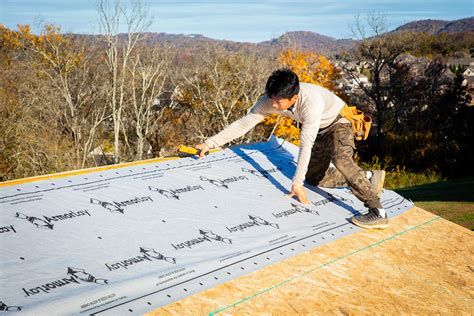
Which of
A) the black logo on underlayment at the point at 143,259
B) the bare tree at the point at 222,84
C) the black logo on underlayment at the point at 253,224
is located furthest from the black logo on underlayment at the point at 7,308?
the bare tree at the point at 222,84

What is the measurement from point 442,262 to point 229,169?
2336 millimetres

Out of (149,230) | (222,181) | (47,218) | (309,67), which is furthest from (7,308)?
(309,67)

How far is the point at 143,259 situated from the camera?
2.90 meters

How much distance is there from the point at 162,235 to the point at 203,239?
329 mm

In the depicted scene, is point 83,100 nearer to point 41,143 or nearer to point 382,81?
point 41,143

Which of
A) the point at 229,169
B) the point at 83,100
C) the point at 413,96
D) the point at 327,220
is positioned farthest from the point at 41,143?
the point at 413,96

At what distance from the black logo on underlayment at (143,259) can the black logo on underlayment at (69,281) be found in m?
0.15

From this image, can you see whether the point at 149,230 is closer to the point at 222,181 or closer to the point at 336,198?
the point at 222,181

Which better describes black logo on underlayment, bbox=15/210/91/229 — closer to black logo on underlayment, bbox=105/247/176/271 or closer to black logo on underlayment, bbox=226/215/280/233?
black logo on underlayment, bbox=105/247/176/271

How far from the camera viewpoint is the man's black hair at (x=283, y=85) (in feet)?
11.8

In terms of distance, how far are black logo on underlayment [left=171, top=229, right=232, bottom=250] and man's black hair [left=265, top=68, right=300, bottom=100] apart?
4.37 feet

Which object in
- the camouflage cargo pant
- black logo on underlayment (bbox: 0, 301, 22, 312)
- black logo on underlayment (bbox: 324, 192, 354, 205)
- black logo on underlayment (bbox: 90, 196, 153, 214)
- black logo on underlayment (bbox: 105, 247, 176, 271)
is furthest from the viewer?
black logo on underlayment (bbox: 324, 192, 354, 205)

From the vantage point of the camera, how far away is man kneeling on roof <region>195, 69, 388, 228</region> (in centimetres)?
368

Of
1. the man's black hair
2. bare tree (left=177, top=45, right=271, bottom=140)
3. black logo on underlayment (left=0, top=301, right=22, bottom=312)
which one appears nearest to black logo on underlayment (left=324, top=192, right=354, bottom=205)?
the man's black hair
